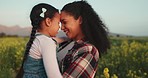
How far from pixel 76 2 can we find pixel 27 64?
0.63 m

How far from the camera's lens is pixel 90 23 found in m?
3.31

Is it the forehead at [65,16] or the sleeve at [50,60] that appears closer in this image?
the sleeve at [50,60]

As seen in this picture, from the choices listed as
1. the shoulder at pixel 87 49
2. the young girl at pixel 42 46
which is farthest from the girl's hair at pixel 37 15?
the shoulder at pixel 87 49

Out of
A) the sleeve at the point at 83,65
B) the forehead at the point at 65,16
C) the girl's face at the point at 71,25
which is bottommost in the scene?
the sleeve at the point at 83,65

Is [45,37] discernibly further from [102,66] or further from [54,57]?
[102,66]

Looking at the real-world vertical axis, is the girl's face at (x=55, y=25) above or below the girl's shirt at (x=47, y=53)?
above

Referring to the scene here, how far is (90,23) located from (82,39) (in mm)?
139

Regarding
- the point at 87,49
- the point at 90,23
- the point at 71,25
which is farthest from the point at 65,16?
the point at 87,49

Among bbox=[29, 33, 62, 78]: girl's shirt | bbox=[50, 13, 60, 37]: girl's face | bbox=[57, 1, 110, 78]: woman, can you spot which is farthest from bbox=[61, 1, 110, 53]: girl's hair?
bbox=[29, 33, 62, 78]: girl's shirt

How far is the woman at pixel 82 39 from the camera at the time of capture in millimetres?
3059

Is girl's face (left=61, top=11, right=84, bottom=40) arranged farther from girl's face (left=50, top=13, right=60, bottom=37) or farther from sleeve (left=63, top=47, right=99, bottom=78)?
sleeve (left=63, top=47, right=99, bottom=78)

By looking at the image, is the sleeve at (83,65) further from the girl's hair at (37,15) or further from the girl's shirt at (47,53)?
the girl's hair at (37,15)

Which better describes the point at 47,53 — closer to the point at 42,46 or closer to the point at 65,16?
the point at 42,46

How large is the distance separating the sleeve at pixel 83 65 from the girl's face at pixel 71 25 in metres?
0.20
